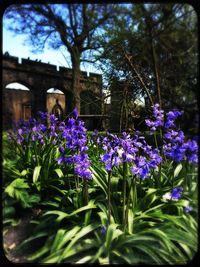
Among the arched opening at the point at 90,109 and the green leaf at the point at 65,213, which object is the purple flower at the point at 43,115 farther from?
the green leaf at the point at 65,213

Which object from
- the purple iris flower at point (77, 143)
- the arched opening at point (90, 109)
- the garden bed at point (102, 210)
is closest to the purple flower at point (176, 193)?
the garden bed at point (102, 210)

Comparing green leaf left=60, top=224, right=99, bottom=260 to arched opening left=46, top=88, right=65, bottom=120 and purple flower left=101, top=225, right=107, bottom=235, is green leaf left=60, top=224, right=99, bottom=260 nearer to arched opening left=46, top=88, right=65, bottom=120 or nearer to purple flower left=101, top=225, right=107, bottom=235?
purple flower left=101, top=225, right=107, bottom=235

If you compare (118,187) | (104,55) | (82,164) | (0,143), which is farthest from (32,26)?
(118,187)

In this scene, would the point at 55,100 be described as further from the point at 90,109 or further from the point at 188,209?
the point at 188,209

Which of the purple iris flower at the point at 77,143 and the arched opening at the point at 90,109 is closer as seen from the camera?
the purple iris flower at the point at 77,143

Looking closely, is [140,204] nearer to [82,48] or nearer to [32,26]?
[82,48]

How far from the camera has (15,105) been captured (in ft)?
6.57

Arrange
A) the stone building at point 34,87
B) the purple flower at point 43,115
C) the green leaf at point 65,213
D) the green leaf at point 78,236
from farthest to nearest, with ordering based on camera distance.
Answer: the purple flower at point 43,115
the stone building at point 34,87
the green leaf at point 65,213
the green leaf at point 78,236

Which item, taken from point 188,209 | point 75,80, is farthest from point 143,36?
point 188,209

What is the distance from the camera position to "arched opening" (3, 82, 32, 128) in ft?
6.40

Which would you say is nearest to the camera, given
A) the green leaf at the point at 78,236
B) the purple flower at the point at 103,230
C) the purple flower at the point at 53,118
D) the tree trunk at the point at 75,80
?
the green leaf at the point at 78,236

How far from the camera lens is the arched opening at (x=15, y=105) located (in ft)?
6.40

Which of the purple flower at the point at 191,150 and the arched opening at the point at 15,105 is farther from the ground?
the arched opening at the point at 15,105

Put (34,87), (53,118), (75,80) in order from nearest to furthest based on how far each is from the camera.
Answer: (34,87) → (75,80) → (53,118)
